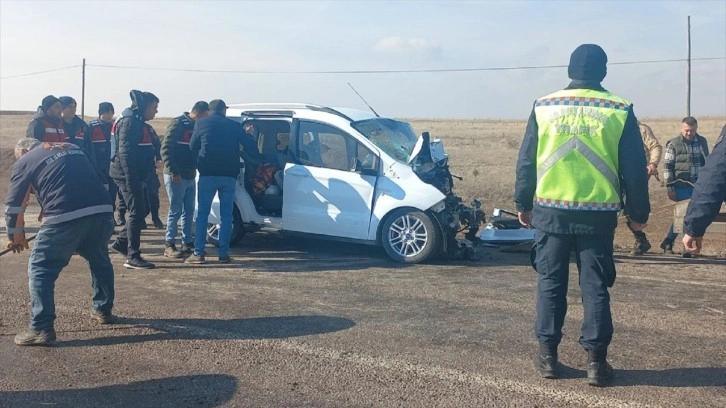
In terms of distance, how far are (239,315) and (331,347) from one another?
1.35 m

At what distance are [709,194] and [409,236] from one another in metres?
4.95

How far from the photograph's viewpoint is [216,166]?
908 centimetres

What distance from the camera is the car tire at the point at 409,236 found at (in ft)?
29.6

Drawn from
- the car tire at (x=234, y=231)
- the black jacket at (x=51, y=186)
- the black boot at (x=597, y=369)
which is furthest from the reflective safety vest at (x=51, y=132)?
the black boot at (x=597, y=369)

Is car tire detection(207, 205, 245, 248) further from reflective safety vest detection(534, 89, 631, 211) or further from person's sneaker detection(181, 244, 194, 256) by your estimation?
reflective safety vest detection(534, 89, 631, 211)

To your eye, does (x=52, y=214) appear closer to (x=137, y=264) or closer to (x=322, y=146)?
(x=137, y=264)

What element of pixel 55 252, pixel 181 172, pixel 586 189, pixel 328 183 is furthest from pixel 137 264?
pixel 586 189

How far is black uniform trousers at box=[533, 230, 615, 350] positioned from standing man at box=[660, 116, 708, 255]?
19.2 feet

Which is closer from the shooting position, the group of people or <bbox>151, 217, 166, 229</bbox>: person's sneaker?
the group of people

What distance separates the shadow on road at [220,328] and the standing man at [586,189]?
80.7 inches

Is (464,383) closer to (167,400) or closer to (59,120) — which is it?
(167,400)

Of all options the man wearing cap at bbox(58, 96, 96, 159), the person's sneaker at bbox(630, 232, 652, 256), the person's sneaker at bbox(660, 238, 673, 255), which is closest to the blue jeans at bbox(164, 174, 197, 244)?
the man wearing cap at bbox(58, 96, 96, 159)

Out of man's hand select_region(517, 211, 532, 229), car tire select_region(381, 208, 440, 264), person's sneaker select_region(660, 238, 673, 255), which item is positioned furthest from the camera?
person's sneaker select_region(660, 238, 673, 255)

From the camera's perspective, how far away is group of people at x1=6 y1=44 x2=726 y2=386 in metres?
4.69
